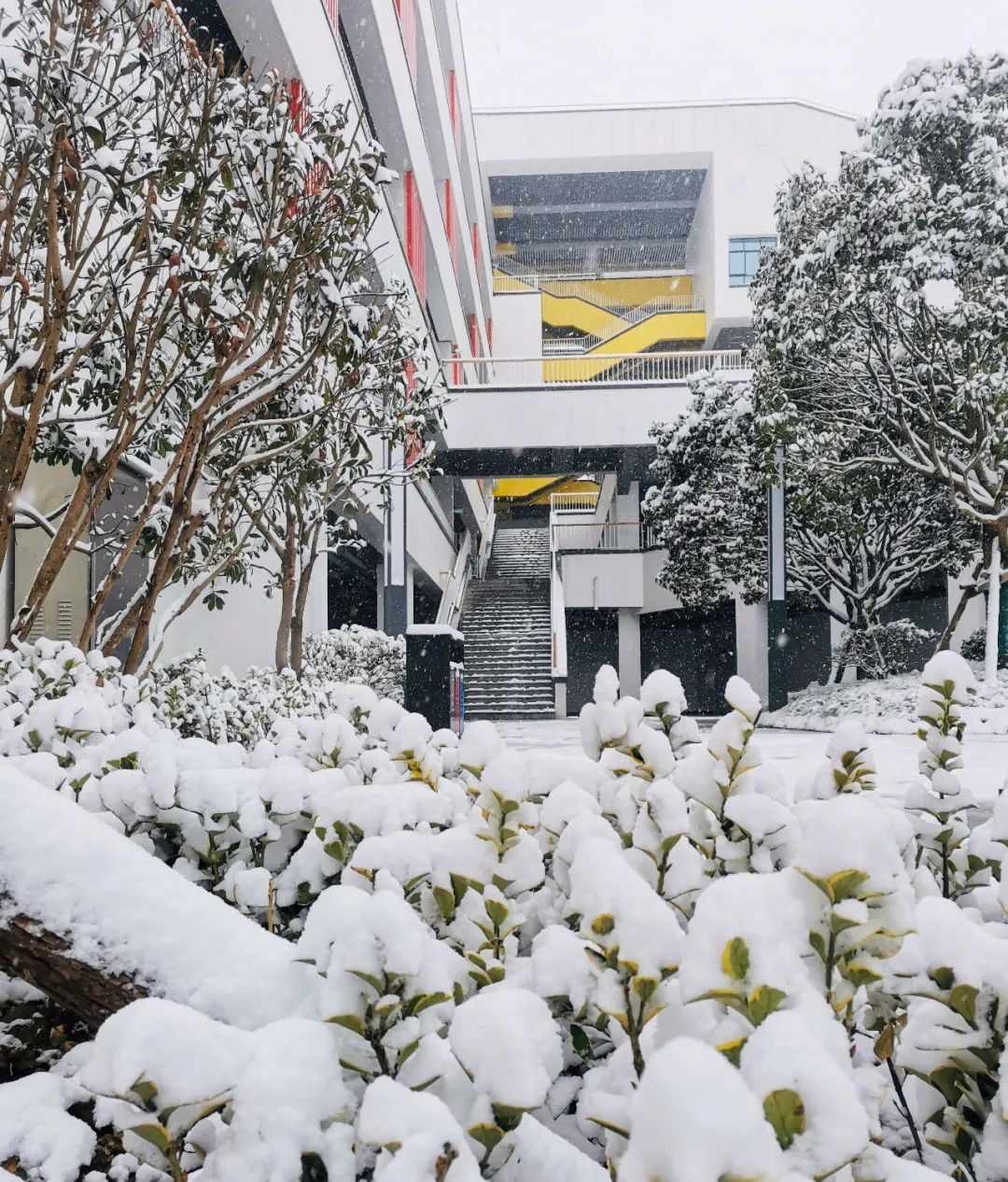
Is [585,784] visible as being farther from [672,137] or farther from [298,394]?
[672,137]

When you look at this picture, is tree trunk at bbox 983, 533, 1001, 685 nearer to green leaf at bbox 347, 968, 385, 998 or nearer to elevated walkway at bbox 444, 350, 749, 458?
elevated walkway at bbox 444, 350, 749, 458

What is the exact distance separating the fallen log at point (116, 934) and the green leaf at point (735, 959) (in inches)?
17.7

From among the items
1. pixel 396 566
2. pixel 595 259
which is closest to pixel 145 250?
pixel 396 566

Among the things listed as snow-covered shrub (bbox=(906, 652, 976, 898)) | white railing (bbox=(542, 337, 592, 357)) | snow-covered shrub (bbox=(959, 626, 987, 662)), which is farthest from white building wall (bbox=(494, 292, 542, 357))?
snow-covered shrub (bbox=(906, 652, 976, 898))

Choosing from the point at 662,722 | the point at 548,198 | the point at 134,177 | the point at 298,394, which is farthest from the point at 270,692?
the point at 548,198

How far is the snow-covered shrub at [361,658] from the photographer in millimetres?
10828

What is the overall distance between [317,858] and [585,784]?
1.43 ft

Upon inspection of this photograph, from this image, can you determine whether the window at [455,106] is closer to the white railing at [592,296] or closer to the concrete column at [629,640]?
the white railing at [592,296]

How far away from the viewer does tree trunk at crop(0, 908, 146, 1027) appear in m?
1.01

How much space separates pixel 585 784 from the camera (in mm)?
1485

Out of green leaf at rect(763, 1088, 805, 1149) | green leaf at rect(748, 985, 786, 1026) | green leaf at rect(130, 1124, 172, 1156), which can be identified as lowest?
green leaf at rect(130, 1124, 172, 1156)

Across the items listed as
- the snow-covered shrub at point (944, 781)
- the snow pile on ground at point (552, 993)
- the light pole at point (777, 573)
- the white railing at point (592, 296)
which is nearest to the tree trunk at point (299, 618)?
the snow pile on ground at point (552, 993)

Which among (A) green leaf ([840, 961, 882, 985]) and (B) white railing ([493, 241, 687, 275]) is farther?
(B) white railing ([493, 241, 687, 275])

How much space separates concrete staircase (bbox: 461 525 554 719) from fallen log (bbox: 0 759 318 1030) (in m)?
14.5
